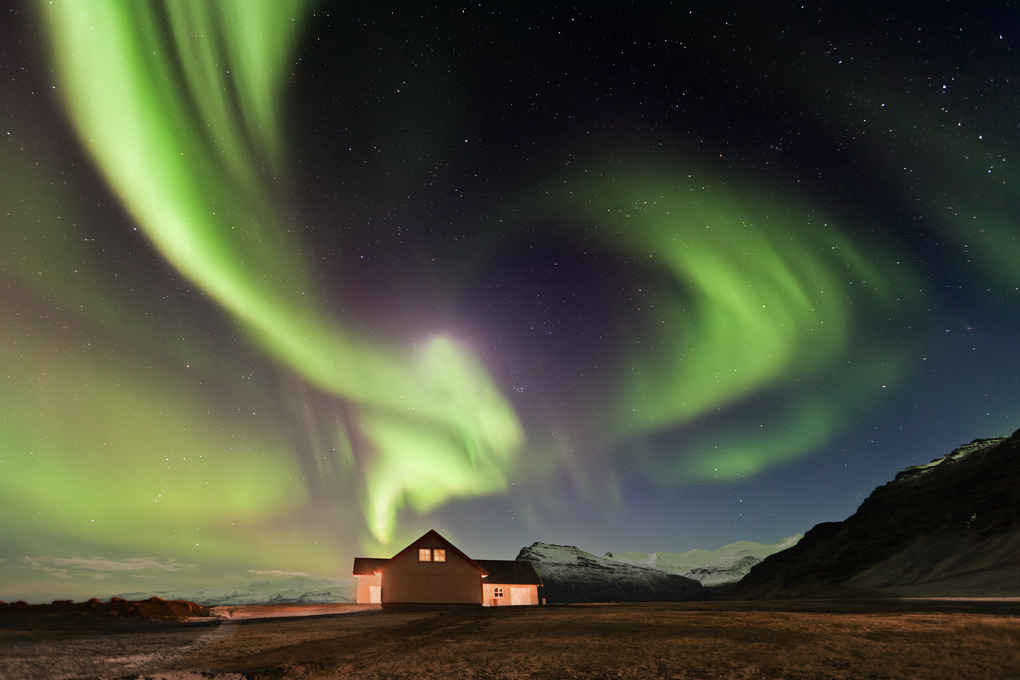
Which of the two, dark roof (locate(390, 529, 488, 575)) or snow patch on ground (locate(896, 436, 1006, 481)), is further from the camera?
snow patch on ground (locate(896, 436, 1006, 481))

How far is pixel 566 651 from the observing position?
1598cm

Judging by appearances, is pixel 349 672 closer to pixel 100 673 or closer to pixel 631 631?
pixel 100 673

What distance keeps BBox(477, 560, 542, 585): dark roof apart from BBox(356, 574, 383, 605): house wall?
1369cm

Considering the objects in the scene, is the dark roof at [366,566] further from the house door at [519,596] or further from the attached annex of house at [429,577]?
the house door at [519,596]

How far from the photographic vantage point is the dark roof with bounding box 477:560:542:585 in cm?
6612

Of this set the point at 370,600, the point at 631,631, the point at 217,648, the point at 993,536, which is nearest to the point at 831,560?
the point at 993,536

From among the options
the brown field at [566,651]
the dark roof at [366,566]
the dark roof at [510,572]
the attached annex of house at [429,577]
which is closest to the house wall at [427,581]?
the attached annex of house at [429,577]

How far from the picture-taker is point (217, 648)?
1759 centimetres

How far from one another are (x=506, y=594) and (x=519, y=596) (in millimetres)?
1878

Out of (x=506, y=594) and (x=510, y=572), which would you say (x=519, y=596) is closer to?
(x=506, y=594)

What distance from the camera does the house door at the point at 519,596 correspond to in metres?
65.4

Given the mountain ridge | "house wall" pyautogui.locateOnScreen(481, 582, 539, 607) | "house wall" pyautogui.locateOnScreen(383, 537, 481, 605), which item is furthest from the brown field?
the mountain ridge

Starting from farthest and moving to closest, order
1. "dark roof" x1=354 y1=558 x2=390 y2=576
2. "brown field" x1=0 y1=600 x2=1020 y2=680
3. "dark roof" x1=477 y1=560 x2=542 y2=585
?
"dark roof" x1=477 y1=560 x2=542 y2=585
"dark roof" x1=354 y1=558 x2=390 y2=576
"brown field" x1=0 y1=600 x2=1020 y2=680

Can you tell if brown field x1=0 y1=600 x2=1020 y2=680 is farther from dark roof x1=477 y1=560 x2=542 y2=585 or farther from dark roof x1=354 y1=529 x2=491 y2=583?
dark roof x1=477 y1=560 x2=542 y2=585
